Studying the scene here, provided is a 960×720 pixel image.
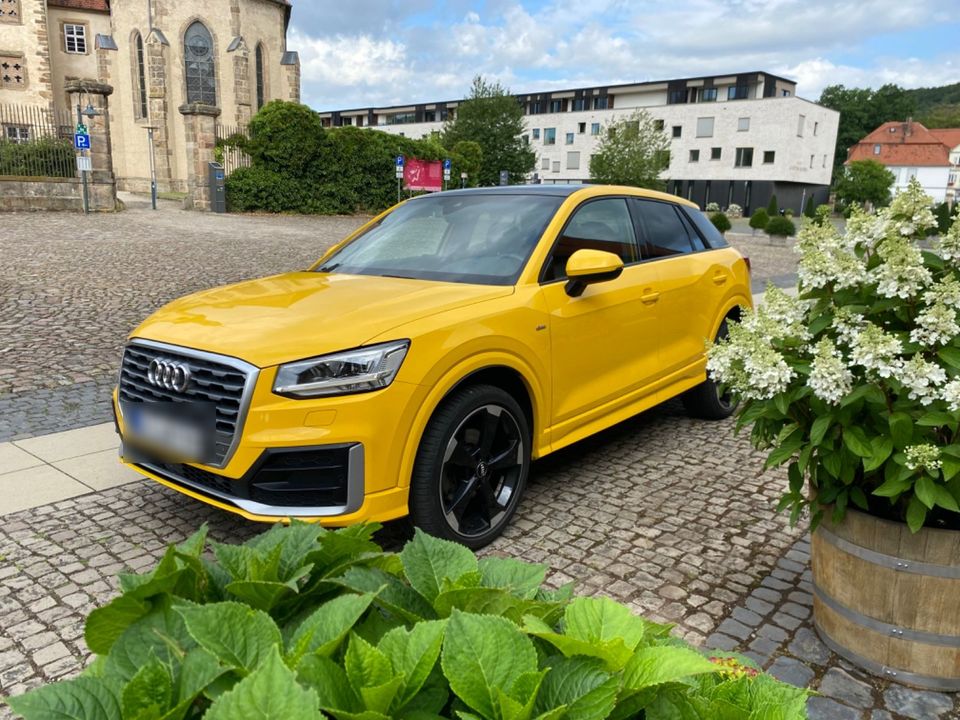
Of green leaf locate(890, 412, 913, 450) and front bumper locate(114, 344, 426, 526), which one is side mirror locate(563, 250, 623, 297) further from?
green leaf locate(890, 412, 913, 450)

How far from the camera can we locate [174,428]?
11.7ft

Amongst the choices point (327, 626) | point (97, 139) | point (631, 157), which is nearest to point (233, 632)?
point (327, 626)

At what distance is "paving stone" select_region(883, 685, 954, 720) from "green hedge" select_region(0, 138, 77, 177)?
1066 inches

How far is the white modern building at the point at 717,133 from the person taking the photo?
62.1 m

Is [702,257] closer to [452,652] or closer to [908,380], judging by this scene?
[908,380]

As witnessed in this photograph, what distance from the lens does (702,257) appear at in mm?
5934

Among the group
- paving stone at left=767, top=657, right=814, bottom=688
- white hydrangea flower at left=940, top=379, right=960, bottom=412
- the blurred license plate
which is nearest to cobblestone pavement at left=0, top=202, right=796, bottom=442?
the blurred license plate

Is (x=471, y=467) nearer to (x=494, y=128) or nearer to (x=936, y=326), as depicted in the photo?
(x=936, y=326)

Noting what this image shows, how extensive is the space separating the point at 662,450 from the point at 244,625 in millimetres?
4771

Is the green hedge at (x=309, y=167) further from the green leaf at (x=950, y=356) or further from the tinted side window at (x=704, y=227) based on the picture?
the green leaf at (x=950, y=356)

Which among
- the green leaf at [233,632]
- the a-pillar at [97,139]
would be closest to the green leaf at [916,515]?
the green leaf at [233,632]

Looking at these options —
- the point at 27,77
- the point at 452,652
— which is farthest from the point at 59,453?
the point at 27,77

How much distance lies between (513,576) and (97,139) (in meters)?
27.0

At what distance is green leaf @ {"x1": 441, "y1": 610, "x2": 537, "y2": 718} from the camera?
1.07m
